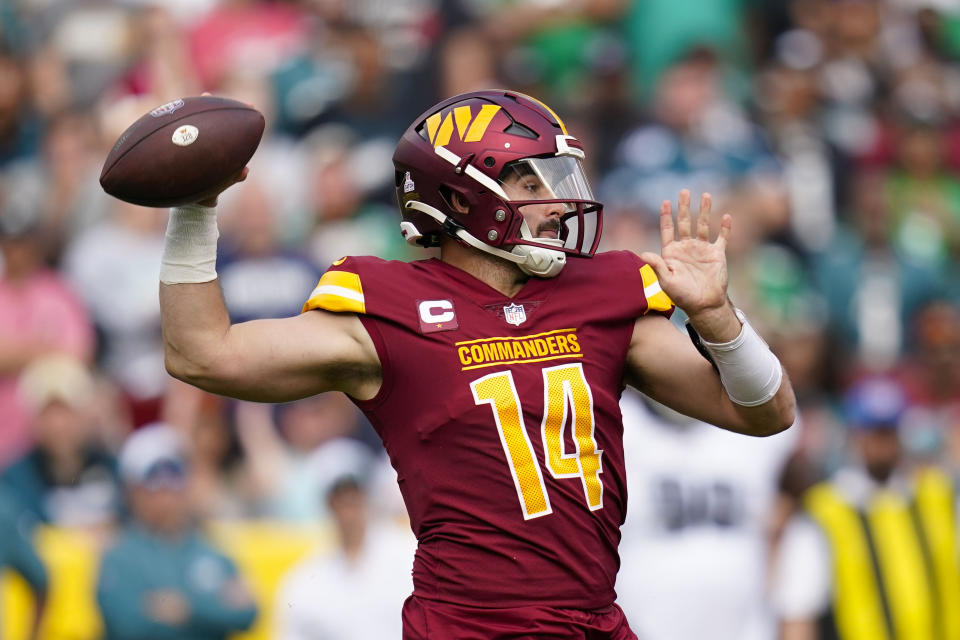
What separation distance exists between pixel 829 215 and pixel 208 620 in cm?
442

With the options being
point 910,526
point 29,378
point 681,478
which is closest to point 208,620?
point 29,378

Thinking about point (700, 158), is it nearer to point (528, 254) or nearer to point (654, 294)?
point (654, 294)

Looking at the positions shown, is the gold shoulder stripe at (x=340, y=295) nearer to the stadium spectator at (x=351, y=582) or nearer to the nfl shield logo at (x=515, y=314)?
the nfl shield logo at (x=515, y=314)

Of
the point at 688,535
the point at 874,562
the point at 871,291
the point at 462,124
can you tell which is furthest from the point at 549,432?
the point at 871,291

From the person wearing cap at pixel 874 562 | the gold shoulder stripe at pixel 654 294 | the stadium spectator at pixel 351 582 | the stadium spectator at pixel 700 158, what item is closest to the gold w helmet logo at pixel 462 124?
the gold shoulder stripe at pixel 654 294

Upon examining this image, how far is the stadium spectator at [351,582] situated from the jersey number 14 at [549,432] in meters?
3.16

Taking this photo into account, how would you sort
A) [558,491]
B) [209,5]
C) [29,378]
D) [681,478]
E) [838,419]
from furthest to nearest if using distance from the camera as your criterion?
1. [209,5]
2. [838,419]
3. [29,378]
4. [681,478]
5. [558,491]

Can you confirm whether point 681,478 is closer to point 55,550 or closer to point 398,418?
point 55,550

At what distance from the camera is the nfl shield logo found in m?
3.59

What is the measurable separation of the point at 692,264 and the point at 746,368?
292 mm

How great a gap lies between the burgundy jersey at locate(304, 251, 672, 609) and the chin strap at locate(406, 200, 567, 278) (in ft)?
0.22

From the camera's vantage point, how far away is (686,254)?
371 cm

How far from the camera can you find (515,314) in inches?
142

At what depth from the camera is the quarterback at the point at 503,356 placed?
3.44m
